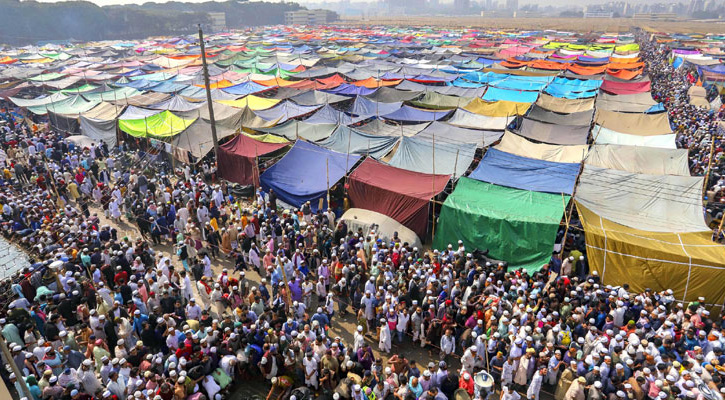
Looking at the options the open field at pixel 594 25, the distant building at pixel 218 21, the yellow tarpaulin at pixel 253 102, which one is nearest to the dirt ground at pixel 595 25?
the open field at pixel 594 25

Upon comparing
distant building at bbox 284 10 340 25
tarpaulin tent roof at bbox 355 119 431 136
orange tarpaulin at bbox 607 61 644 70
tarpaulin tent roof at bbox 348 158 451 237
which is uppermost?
distant building at bbox 284 10 340 25

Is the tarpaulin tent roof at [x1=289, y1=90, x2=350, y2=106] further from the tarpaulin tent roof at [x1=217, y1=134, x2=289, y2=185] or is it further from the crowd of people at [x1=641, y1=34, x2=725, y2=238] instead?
the crowd of people at [x1=641, y1=34, x2=725, y2=238]

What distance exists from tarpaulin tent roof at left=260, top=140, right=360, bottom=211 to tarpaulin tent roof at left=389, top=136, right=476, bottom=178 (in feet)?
5.71

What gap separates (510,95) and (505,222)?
15220 mm

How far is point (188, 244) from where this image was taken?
1084 centimetres

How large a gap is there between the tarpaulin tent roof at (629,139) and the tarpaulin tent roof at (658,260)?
6.95m

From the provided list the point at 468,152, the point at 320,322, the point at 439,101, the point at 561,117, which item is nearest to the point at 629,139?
the point at 561,117

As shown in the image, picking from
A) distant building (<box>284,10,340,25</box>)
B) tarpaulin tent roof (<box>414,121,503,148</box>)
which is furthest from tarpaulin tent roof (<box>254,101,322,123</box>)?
Result: distant building (<box>284,10,340,25</box>)

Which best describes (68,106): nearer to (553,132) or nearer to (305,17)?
(553,132)

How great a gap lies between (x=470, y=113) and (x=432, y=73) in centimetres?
1410

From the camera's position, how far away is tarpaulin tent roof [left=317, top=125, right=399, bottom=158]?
14.9m

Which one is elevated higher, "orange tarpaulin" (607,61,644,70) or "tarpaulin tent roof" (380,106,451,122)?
"orange tarpaulin" (607,61,644,70)

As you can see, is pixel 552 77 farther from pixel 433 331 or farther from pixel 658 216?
pixel 433 331

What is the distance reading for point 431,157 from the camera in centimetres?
1393
